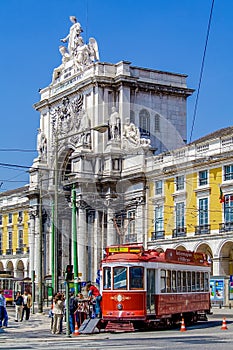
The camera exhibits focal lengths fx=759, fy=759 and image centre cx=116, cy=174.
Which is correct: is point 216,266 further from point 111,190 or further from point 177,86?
point 177,86

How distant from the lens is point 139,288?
27578 millimetres

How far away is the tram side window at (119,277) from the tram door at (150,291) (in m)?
0.88

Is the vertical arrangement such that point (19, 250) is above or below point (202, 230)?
below

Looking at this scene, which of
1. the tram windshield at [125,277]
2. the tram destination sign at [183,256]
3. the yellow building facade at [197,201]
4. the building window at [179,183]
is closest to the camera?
the tram windshield at [125,277]

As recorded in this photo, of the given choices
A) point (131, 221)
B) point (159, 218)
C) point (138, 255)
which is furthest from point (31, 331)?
point (131, 221)

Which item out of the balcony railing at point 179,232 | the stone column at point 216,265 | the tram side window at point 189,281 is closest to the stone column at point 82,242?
the balcony railing at point 179,232

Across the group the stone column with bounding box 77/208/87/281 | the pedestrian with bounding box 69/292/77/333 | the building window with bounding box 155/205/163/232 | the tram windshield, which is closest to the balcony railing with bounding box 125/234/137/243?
the building window with bounding box 155/205/163/232

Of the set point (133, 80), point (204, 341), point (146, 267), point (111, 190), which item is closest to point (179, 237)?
point (111, 190)

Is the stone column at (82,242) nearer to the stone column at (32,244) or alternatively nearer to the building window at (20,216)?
the stone column at (32,244)

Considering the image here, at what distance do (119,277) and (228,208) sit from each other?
2299cm

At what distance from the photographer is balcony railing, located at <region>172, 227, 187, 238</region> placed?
2149 inches

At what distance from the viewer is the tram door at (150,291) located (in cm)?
Answer: 2783

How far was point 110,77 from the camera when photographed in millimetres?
65812

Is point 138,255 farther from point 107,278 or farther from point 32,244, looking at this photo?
point 32,244
